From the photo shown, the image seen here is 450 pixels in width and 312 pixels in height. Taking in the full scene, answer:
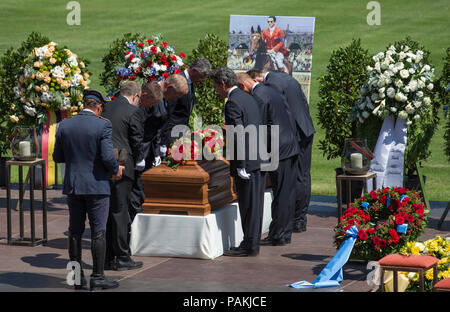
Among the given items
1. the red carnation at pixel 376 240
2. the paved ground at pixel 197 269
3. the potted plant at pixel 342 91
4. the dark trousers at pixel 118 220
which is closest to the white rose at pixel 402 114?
the potted plant at pixel 342 91

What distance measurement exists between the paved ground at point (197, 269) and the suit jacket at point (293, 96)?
1281 mm

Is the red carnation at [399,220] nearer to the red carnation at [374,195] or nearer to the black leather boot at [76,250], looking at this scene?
the red carnation at [374,195]

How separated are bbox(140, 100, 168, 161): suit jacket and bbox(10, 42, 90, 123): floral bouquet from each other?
363 cm

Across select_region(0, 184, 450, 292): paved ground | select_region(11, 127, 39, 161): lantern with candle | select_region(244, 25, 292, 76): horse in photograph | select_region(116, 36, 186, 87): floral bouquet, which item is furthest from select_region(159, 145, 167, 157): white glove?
select_region(244, 25, 292, 76): horse in photograph

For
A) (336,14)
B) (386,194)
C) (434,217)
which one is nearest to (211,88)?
(434,217)

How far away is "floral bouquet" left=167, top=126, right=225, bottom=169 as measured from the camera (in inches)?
340

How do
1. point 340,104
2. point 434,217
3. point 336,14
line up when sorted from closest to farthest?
point 434,217 < point 340,104 < point 336,14

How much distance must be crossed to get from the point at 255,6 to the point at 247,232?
Answer: 22888 millimetres

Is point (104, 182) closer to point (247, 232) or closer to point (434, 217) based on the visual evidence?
point (247, 232)

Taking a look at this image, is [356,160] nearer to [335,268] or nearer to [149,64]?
[335,268]

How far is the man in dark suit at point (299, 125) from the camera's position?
9.86m

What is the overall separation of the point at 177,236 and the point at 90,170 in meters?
1.73
